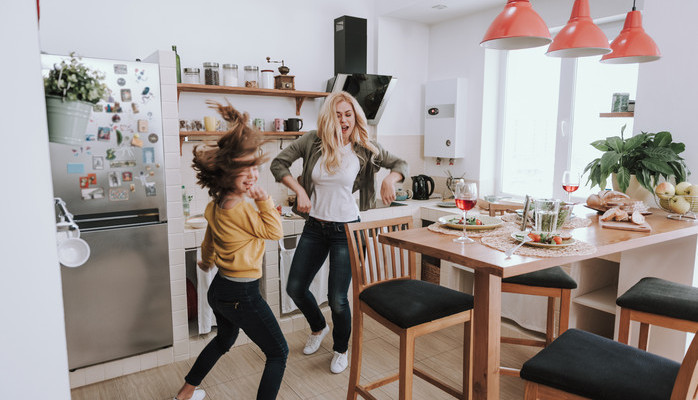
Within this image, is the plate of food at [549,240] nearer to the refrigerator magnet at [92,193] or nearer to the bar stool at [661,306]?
the bar stool at [661,306]

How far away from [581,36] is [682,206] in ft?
2.97

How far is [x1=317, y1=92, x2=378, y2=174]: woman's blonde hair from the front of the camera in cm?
248

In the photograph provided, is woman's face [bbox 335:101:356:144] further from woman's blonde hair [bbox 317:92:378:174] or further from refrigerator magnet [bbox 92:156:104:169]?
refrigerator magnet [bbox 92:156:104:169]

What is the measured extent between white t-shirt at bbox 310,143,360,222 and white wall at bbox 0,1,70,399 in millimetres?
1692

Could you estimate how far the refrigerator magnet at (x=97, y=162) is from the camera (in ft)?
8.09

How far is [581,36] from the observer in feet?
6.31

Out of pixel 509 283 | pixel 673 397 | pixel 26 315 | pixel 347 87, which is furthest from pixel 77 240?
pixel 347 87

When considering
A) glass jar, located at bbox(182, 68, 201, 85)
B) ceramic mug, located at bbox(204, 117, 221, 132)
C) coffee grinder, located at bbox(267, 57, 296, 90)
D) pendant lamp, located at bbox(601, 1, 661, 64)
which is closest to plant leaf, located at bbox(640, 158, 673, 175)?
pendant lamp, located at bbox(601, 1, 661, 64)

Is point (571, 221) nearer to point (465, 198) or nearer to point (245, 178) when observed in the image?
point (465, 198)

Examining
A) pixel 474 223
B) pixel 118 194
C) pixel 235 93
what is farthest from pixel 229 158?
pixel 235 93

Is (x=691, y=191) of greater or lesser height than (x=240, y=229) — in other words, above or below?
above

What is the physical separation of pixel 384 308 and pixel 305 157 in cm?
112

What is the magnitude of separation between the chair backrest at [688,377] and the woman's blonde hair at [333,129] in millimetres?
1715

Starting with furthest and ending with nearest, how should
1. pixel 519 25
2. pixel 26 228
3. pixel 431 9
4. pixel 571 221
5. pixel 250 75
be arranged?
pixel 431 9
pixel 250 75
pixel 571 221
pixel 519 25
pixel 26 228
